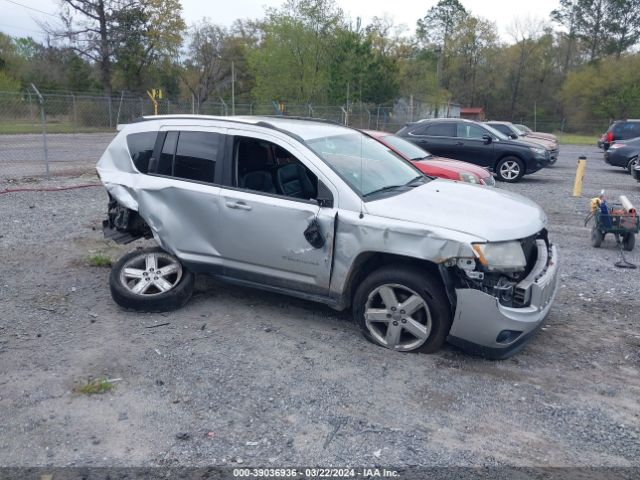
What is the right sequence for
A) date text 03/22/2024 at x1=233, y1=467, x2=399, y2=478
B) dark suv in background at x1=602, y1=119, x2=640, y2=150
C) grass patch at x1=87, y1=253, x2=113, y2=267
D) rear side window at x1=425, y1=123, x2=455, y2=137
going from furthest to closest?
1. dark suv in background at x1=602, y1=119, x2=640, y2=150
2. rear side window at x1=425, y1=123, x2=455, y2=137
3. grass patch at x1=87, y1=253, x2=113, y2=267
4. date text 03/22/2024 at x1=233, y1=467, x2=399, y2=478

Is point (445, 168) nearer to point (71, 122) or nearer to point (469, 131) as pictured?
point (469, 131)

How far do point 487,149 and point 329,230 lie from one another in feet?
38.9

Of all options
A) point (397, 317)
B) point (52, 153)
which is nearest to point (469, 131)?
point (397, 317)

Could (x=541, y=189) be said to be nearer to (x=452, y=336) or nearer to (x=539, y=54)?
(x=452, y=336)

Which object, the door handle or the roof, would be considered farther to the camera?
the roof

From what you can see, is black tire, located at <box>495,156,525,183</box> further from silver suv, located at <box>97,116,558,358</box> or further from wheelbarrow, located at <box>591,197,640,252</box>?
silver suv, located at <box>97,116,558,358</box>

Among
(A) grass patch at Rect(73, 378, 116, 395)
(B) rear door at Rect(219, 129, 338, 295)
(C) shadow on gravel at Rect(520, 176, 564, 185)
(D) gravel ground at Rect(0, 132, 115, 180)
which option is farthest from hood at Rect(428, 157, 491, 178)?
(D) gravel ground at Rect(0, 132, 115, 180)

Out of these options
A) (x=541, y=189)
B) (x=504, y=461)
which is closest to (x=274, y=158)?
(x=504, y=461)

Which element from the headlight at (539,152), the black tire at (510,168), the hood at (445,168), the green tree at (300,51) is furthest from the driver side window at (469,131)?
the green tree at (300,51)

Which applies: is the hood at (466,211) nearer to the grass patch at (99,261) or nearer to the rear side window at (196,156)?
the rear side window at (196,156)

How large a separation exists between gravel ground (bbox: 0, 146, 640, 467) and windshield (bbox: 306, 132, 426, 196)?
4.28 feet

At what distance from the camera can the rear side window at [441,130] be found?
15.7 meters

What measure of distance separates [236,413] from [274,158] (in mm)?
2452

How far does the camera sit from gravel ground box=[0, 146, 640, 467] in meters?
3.44
